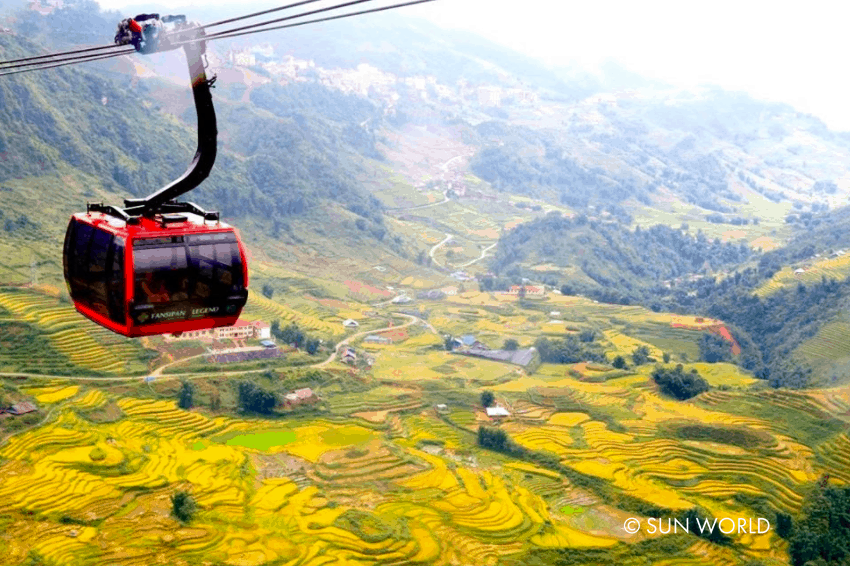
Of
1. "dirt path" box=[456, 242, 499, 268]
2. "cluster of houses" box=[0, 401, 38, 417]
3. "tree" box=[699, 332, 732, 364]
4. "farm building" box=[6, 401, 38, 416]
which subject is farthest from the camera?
"dirt path" box=[456, 242, 499, 268]

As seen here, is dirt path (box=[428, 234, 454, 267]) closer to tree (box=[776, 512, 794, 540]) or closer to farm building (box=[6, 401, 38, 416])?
farm building (box=[6, 401, 38, 416])

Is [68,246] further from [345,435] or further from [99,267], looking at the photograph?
[345,435]

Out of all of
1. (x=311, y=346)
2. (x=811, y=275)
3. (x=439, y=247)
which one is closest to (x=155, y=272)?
(x=311, y=346)

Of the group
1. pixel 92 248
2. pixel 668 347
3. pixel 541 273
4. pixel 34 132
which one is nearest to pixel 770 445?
pixel 668 347

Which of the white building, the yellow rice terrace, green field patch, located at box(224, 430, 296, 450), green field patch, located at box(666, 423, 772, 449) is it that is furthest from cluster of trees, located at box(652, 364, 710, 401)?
the white building

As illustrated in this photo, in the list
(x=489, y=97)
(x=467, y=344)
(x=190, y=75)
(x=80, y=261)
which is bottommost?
(x=467, y=344)
